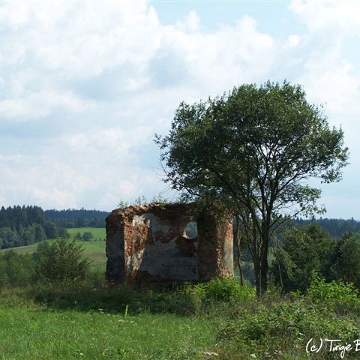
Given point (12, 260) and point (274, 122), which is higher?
point (274, 122)

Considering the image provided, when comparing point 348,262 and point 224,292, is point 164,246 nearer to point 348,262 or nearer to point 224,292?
point 224,292

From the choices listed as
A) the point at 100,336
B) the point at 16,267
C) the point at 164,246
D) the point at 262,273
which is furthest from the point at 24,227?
the point at 100,336

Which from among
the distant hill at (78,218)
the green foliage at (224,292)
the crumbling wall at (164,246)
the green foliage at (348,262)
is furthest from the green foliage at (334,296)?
the distant hill at (78,218)

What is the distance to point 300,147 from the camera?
1950cm

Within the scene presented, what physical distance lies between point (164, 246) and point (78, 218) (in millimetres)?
134357

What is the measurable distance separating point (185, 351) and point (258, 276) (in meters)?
13.0

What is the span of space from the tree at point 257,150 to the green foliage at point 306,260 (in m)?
17.9

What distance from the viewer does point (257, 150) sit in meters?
20.0

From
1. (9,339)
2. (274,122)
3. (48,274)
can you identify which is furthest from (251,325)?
(48,274)

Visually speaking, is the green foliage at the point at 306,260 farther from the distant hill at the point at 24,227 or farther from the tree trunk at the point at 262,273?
the distant hill at the point at 24,227

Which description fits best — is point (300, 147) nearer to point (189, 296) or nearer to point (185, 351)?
point (189, 296)

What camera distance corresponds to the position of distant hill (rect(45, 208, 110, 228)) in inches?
5561

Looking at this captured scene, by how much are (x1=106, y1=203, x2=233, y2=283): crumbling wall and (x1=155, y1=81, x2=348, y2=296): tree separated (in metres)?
1.74

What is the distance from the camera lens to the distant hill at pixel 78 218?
141 m
